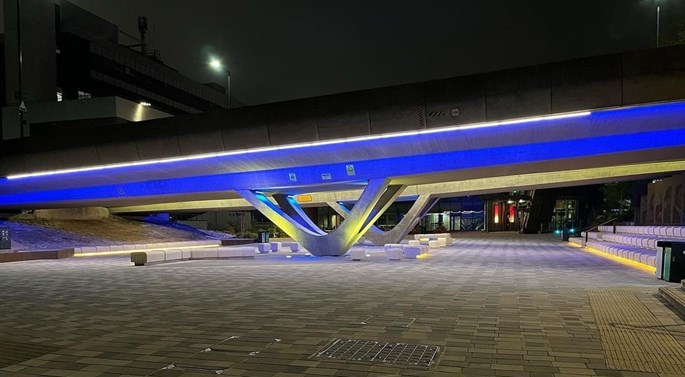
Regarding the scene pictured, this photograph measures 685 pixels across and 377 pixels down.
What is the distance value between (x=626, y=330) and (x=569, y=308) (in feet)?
6.04

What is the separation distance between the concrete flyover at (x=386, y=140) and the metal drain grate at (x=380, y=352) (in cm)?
1048

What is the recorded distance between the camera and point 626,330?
7242 mm

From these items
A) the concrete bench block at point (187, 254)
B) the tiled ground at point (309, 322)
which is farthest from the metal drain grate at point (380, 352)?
the concrete bench block at point (187, 254)

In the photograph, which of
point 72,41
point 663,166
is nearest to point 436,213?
point 663,166

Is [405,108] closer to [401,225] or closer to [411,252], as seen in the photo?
[411,252]

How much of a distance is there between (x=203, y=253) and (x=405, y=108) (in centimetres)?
1163

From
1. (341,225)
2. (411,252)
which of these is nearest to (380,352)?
(341,225)

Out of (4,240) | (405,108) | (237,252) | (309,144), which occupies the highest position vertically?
(405,108)

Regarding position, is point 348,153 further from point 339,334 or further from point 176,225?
point 176,225

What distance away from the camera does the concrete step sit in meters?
8.38

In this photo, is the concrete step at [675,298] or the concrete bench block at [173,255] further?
the concrete bench block at [173,255]

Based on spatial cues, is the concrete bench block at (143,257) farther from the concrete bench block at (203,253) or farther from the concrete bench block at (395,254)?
the concrete bench block at (395,254)

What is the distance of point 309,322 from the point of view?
8.00 metres

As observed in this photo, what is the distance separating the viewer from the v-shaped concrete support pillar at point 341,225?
21328mm
